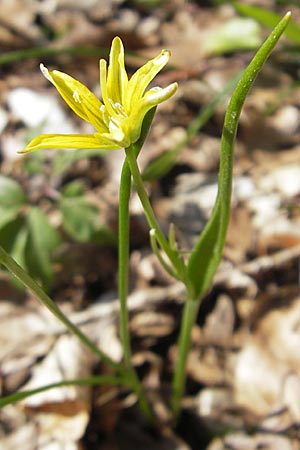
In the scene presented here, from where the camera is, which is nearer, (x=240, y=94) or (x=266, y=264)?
(x=240, y=94)

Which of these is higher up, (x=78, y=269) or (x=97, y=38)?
(x=97, y=38)

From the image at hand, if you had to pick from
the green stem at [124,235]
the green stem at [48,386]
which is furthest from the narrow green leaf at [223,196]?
the green stem at [48,386]

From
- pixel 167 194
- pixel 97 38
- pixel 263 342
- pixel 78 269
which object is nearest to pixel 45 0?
pixel 97 38

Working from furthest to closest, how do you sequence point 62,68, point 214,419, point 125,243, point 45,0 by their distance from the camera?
point 45,0 → point 62,68 → point 214,419 → point 125,243

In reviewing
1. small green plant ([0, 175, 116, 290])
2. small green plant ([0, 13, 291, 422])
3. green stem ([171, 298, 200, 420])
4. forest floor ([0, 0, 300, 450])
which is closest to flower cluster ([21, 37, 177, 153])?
small green plant ([0, 13, 291, 422])

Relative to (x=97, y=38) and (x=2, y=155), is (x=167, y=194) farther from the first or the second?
(x=97, y=38)

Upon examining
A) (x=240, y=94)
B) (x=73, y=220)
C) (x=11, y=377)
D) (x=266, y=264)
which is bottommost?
(x=266, y=264)

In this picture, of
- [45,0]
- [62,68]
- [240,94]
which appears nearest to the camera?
[240,94]

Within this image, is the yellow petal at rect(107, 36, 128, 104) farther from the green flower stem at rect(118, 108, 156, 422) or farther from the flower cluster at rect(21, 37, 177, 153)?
the green flower stem at rect(118, 108, 156, 422)
